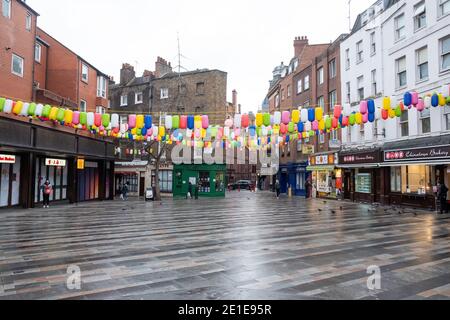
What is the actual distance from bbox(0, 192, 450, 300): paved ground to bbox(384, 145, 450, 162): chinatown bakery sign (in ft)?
A: 18.5

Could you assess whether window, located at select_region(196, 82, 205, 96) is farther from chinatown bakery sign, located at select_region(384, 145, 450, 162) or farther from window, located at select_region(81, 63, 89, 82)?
chinatown bakery sign, located at select_region(384, 145, 450, 162)

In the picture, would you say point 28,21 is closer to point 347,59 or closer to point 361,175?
point 347,59

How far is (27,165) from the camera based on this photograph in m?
20.7

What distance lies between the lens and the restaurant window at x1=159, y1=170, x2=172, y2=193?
38.2 meters

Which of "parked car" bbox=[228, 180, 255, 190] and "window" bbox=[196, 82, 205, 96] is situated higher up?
"window" bbox=[196, 82, 205, 96]

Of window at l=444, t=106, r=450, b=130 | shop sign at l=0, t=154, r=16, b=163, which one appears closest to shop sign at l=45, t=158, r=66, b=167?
shop sign at l=0, t=154, r=16, b=163

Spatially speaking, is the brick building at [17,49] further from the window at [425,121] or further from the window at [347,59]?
the window at [425,121]

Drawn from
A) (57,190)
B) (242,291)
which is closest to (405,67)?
(242,291)

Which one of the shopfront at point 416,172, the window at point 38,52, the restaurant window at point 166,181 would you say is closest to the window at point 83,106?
the window at point 38,52

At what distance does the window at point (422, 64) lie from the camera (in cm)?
1967

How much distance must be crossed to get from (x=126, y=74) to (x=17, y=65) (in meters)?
24.6

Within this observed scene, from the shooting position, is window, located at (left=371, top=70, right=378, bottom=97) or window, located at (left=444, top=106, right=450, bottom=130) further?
window, located at (left=371, top=70, right=378, bottom=97)

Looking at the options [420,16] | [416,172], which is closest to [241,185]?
[416,172]

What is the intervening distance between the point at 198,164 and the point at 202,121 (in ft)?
69.2
